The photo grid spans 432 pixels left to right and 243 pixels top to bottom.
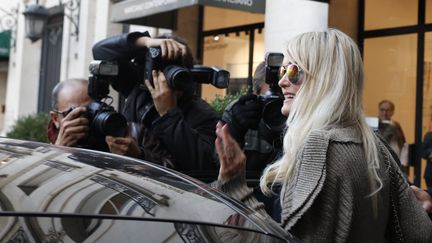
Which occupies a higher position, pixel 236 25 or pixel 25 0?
pixel 25 0

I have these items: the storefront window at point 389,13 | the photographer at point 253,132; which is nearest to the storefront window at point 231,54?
the storefront window at point 389,13

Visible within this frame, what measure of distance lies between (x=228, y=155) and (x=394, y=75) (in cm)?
614

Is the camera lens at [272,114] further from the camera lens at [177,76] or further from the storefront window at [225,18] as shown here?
the storefront window at [225,18]

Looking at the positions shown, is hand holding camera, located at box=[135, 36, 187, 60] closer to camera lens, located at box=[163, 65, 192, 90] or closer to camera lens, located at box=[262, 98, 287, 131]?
camera lens, located at box=[163, 65, 192, 90]

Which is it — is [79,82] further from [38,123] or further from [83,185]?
[38,123]

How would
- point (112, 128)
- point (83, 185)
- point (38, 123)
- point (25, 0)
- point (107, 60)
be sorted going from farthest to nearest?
point (25, 0) → point (38, 123) → point (107, 60) → point (112, 128) → point (83, 185)

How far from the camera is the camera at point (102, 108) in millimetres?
2857

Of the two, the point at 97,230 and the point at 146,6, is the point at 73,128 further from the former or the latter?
the point at 146,6

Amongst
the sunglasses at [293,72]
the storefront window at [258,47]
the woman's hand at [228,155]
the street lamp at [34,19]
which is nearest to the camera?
→ the sunglasses at [293,72]

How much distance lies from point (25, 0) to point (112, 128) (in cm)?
1406

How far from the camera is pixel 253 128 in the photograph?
2904mm

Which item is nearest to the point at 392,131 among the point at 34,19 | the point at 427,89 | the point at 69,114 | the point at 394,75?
the point at 427,89

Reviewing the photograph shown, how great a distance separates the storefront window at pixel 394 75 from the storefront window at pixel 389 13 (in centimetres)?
17

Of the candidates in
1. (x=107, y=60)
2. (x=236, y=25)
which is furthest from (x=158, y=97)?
(x=236, y=25)
